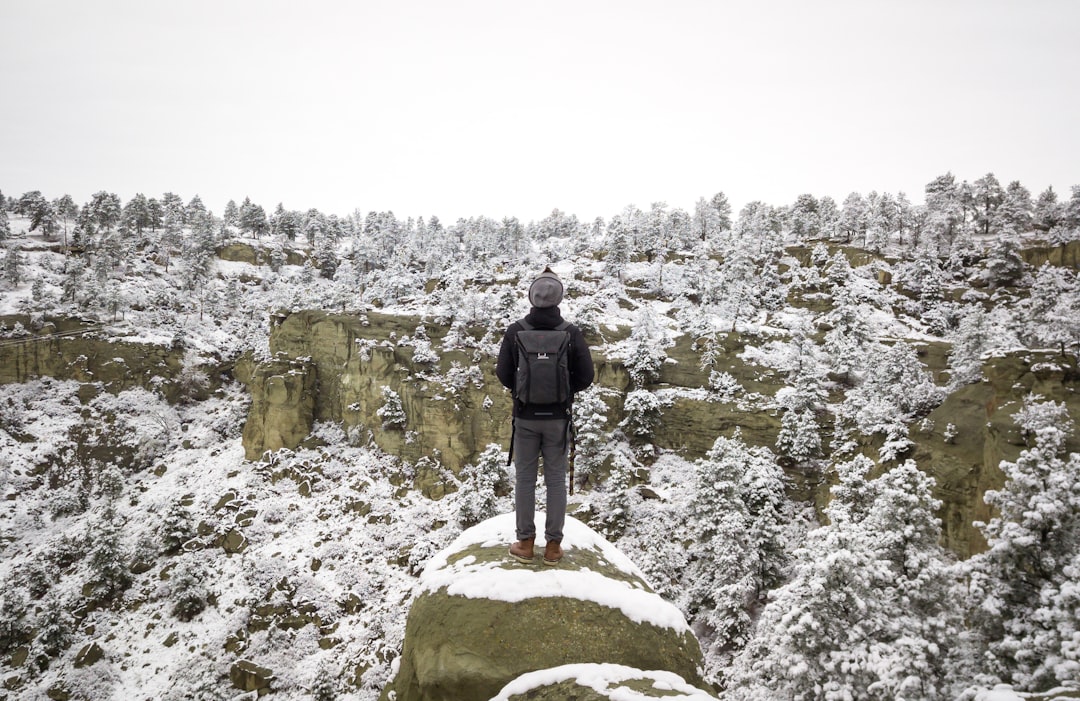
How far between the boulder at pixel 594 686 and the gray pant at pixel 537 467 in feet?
5.19

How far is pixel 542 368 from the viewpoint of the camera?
18.9 ft

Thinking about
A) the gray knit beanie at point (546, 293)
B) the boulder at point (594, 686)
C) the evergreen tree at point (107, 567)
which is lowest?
the evergreen tree at point (107, 567)

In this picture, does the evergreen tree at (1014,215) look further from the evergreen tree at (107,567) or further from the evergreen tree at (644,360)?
the evergreen tree at (107,567)

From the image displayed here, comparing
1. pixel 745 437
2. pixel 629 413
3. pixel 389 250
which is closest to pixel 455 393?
pixel 629 413

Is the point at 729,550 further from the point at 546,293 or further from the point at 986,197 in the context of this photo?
the point at 986,197

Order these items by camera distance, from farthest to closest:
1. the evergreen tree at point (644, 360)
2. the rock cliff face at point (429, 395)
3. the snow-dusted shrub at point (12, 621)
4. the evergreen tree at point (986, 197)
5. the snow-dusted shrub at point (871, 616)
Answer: the evergreen tree at point (986, 197) < the evergreen tree at point (644, 360) < the rock cliff face at point (429, 395) < the snow-dusted shrub at point (12, 621) < the snow-dusted shrub at point (871, 616)

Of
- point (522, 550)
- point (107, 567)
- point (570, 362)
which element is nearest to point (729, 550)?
point (522, 550)

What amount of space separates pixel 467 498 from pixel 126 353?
42.5 m

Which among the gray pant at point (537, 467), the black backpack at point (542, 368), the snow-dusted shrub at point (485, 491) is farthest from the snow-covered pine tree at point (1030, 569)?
the snow-dusted shrub at point (485, 491)

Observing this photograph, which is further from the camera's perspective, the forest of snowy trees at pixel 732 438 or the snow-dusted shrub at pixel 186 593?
the snow-dusted shrub at pixel 186 593

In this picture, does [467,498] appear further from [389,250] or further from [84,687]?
[389,250]

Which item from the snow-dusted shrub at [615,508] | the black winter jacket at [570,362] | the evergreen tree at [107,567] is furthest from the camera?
the snow-dusted shrub at [615,508]

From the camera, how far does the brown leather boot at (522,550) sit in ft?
21.0

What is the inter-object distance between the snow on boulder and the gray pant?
0.59 m
